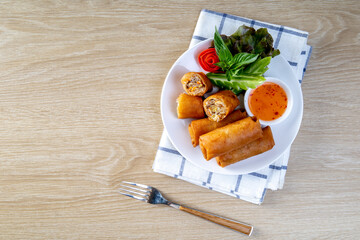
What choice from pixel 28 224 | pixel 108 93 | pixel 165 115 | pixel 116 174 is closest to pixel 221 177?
pixel 165 115

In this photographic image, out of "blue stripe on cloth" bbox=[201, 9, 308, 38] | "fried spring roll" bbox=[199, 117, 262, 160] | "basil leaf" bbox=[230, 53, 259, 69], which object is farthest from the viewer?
"blue stripe on cloth" bbox=[201, 9, 308, 38]

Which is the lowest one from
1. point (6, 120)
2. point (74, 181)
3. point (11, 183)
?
point (11, 183)

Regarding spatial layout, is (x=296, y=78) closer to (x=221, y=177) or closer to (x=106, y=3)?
(x=221, y=177)

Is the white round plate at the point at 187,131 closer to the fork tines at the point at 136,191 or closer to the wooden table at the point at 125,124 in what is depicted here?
the wooden table at the point at 125,124

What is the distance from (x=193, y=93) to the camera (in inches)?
71.4

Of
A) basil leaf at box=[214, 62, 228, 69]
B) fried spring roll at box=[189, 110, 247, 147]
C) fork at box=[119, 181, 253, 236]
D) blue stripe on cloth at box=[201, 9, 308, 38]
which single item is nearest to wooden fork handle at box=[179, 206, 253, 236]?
fork at box=[119, 181, 253, 236]

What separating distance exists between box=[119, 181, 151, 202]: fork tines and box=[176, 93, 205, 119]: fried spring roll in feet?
1.89

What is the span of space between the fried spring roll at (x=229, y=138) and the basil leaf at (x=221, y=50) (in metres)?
0.38

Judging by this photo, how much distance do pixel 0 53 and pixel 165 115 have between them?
124 cm

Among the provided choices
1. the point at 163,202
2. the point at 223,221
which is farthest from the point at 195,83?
the point at 223,221

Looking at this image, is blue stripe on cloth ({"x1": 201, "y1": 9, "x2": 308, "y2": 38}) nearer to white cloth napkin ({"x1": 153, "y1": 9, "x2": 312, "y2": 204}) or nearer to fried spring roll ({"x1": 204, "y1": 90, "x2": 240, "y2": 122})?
white cloth napkin ({"x1": 153, "y1": 9, "x2": 312, "y2": 204})

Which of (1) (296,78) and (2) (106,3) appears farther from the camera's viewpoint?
(2) (106,3)

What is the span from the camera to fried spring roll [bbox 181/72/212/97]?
1.78 meters

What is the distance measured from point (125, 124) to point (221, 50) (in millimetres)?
818
